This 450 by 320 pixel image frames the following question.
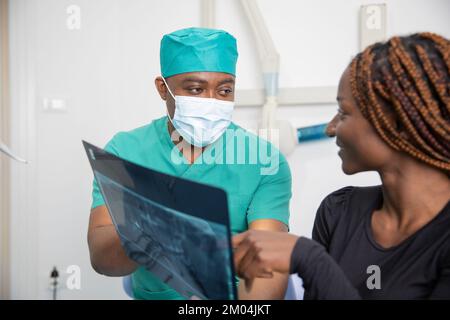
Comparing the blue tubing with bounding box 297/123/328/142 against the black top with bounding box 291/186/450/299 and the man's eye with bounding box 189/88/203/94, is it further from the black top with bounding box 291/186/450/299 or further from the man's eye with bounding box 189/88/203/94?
the black top with bounding box 291/186/450/299

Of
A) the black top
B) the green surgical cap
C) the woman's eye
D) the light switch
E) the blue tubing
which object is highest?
the light switch

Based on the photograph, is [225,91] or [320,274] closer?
[320,274]

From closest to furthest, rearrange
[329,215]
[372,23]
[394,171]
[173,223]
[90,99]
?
1. [173,223]
2. [394,171]
3. [329,215]
4. [372,23]
5. [90,99]

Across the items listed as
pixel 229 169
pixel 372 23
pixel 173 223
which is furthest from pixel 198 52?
pixel 372 23

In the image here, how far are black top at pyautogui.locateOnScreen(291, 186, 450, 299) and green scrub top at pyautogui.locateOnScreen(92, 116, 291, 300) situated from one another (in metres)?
0.16

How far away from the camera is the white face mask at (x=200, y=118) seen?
3.59 ft

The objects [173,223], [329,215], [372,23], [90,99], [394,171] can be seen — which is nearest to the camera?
[173,223]

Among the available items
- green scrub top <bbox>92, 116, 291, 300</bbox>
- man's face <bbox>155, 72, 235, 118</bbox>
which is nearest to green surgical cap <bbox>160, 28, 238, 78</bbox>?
man's face <bbox>155, 72, 235, 118</bbox>

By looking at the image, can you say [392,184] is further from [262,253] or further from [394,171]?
[262,253]

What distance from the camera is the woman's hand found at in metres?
0.57

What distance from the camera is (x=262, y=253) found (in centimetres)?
57

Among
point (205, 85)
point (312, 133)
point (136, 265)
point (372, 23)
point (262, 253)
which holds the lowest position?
point (136, 265)

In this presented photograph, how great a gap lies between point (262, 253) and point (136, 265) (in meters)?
0.46

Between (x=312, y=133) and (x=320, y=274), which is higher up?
(x=312, y=133)
